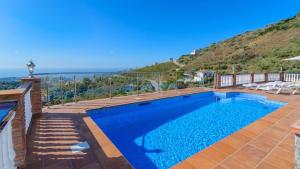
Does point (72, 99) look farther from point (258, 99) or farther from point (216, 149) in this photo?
point (258, 99)

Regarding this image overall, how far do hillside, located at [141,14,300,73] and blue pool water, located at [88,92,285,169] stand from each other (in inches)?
558

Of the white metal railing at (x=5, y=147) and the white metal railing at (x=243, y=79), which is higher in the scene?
the white metal railing at (x=243, y=79)

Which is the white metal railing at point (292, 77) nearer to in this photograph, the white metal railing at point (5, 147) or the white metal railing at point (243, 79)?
the white metal railing at point (243, 79)

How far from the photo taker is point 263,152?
301 centimetres

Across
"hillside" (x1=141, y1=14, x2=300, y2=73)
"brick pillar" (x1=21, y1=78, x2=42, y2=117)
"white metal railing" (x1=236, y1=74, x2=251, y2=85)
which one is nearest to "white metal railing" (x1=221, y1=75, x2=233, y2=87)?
"white metal railing" (x1=236, y1=74, x2=251, y2=85)

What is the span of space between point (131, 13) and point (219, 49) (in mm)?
22702

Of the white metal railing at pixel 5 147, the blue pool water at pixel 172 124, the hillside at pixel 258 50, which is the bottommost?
the blue pool water at pixel 172 124

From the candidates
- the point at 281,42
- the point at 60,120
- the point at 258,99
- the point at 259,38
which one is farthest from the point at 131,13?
the point at 259,38

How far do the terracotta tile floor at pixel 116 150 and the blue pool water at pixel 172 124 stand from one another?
677 millimetres

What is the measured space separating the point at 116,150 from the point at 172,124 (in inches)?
107

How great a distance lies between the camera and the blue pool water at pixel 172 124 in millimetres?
3805

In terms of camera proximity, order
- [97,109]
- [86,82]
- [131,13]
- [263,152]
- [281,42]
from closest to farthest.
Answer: [263,152] < [97,109] < [86,82] < [131,13] < [281,42]

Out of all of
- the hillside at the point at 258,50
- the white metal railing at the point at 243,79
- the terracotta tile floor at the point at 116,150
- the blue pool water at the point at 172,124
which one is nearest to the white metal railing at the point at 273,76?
the white metal railing at the point at 243,79

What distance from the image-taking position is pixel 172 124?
18.0 ft
